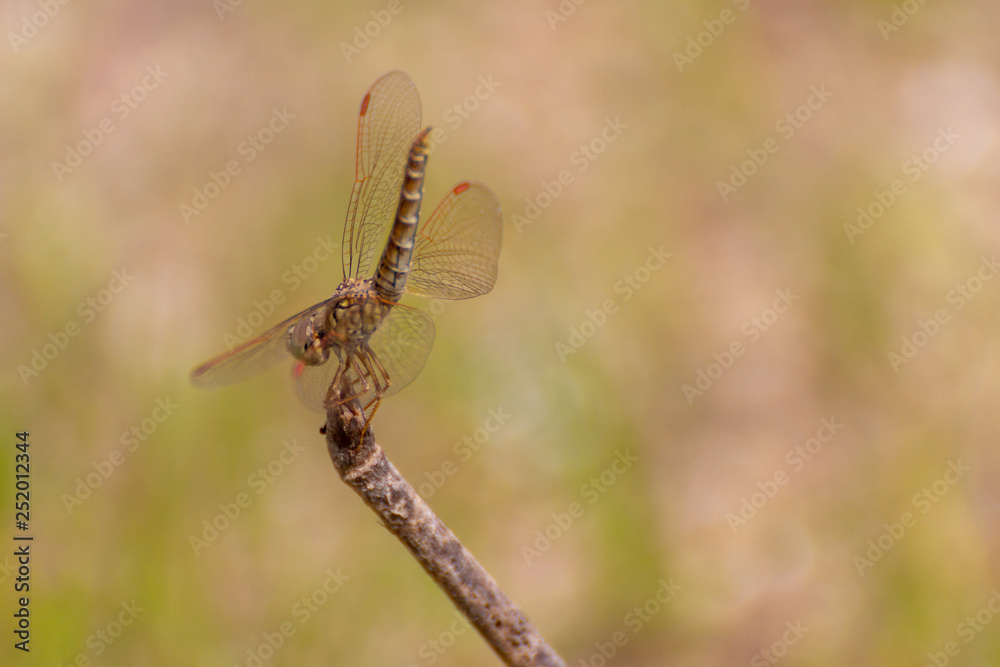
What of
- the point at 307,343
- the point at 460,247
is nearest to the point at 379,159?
the point at 460,247

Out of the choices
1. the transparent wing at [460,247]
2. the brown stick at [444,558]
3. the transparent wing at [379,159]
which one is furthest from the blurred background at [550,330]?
the brown stick at [444,558]

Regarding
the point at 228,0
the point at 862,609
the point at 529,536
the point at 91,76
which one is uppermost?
the point at 228,0

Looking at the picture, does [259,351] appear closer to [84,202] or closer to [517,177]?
[84,202]

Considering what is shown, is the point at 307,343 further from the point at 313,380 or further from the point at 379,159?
the point at 379,159

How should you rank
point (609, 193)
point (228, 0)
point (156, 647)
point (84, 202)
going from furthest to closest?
point (228, 0) → point (609, 193) → point (84, 202) → point (156, 647)

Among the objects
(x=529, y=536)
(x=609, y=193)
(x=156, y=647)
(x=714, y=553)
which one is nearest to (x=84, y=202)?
(x=156, y=647)
